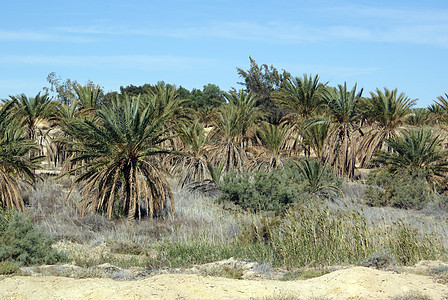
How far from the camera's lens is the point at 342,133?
22297mm

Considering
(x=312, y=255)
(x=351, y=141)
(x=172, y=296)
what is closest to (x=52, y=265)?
(x=172, y=296)

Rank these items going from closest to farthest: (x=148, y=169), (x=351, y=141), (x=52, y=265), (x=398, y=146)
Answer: (x=52, y=265), (x=148, y=169), (x=398, y=146), (x=351, y=141)

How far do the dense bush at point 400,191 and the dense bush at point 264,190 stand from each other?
2.62 m

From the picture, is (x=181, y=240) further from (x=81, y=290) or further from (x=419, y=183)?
(x=419, y=183)

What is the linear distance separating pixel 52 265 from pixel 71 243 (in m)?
2.83

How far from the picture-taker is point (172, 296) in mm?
6992

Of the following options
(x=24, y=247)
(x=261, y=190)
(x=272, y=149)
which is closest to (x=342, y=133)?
(x=272, y=149)

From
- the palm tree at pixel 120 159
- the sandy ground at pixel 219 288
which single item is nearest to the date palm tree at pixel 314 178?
the palm tree at pixel 120 159

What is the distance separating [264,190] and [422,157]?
634cm

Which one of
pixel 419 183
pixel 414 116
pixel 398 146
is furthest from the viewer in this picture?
pixel 414 116

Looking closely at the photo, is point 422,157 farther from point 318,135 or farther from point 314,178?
point 314,178

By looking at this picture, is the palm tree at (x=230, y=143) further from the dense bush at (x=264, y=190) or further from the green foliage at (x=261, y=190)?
the green foliage at (x=261, y=190)

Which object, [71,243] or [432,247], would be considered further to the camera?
[71,243]

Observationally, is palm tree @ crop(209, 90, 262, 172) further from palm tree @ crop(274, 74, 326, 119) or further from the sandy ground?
the sandy ground
